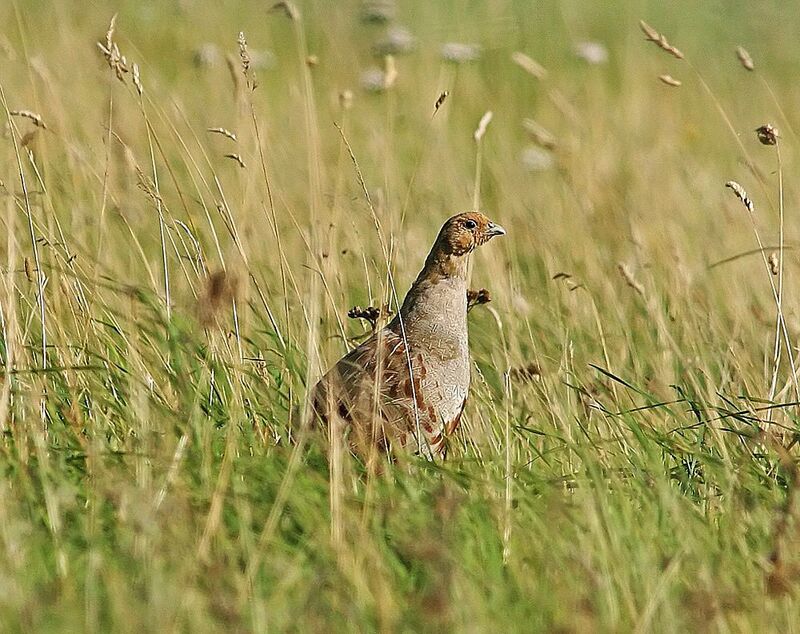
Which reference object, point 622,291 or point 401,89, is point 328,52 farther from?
point 622,291

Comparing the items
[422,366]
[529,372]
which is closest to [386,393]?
[422,366]

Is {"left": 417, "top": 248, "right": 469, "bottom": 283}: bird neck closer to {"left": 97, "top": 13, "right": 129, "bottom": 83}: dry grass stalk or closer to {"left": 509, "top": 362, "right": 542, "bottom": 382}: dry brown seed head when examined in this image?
{"left": 509, "top": 362, "right": 542, "bottom": 382}: dry brown seed head

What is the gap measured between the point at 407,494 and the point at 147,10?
6981 millimetres

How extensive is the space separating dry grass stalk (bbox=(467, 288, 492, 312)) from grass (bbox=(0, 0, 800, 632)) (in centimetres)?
7

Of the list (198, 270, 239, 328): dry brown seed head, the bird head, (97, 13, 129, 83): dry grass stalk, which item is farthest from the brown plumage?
(97, 13, 129, 83): dry grass stalk

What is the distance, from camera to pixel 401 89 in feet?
26.9

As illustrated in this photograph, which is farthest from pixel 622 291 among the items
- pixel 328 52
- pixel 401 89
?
pixel 328 52

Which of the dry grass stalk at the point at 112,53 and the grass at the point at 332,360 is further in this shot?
the dry grass stalk at the point at 112,53

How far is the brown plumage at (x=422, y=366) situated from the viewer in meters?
3.92

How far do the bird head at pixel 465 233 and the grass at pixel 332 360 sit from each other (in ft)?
0.76

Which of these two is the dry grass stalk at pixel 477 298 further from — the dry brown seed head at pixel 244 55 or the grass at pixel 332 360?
the dry brown seed head at pixel 244 55

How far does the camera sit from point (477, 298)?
4230 millimetres

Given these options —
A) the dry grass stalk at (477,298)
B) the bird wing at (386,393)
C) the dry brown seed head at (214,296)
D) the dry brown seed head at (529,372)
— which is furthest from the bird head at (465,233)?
the dry brown seed head at (214,296)

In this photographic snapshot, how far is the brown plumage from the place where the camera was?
3.92m
